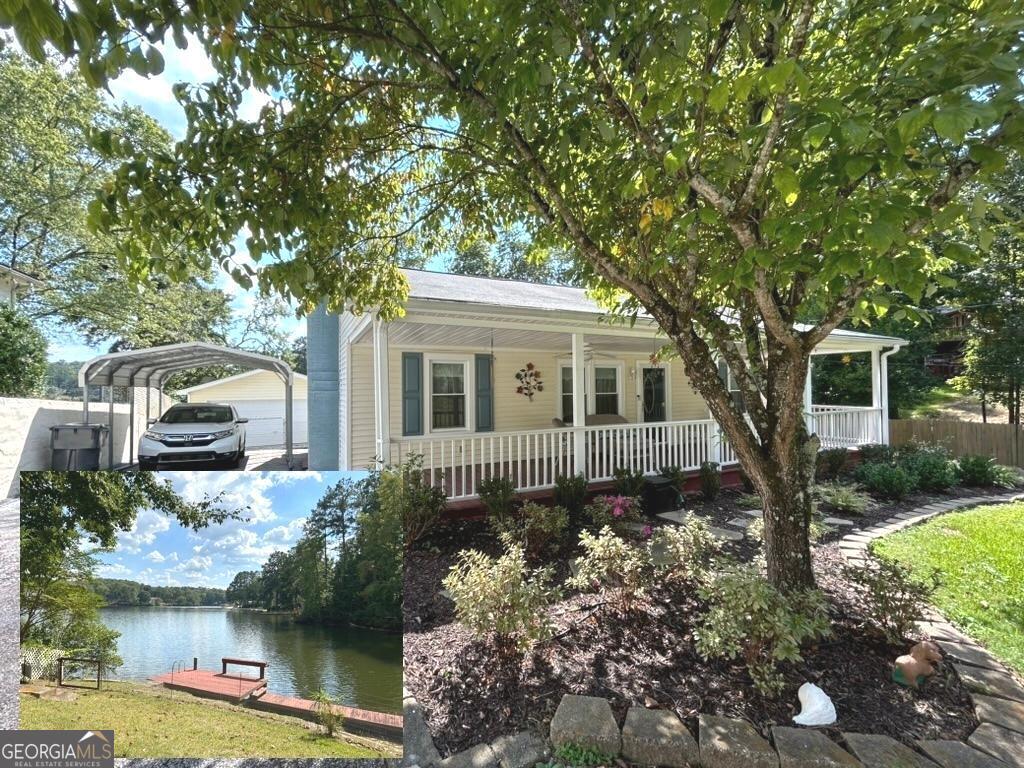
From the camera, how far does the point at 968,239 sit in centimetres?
466

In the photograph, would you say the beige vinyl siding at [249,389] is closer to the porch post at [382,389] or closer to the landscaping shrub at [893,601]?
the porch post at [382,389]

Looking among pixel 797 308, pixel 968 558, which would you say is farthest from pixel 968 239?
pixel 968 558

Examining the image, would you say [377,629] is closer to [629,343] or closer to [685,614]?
[685,614]

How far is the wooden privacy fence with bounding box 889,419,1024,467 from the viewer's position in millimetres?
11227

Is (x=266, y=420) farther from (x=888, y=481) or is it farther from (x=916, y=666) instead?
(x=916, y=666)

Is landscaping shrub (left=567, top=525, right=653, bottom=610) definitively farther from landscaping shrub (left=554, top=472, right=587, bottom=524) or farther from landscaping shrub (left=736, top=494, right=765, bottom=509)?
landscaping shrub (left=736, top=494, right=765, bottom=509)

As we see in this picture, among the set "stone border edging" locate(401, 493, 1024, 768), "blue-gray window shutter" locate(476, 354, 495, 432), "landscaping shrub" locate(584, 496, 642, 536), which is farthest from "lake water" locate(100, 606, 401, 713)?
"blue-gray window shutter" locate(476, 354, 495, 432)

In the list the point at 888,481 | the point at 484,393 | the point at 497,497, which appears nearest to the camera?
the point at 497,497

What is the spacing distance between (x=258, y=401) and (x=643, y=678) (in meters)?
19.2

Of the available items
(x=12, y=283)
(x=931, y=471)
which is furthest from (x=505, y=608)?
(x=12, y=283)

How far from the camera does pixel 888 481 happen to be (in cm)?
753

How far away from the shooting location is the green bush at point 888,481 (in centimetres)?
745

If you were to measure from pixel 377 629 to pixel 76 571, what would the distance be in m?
1.54

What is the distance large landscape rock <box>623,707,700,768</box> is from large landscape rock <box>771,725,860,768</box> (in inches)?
15.9
